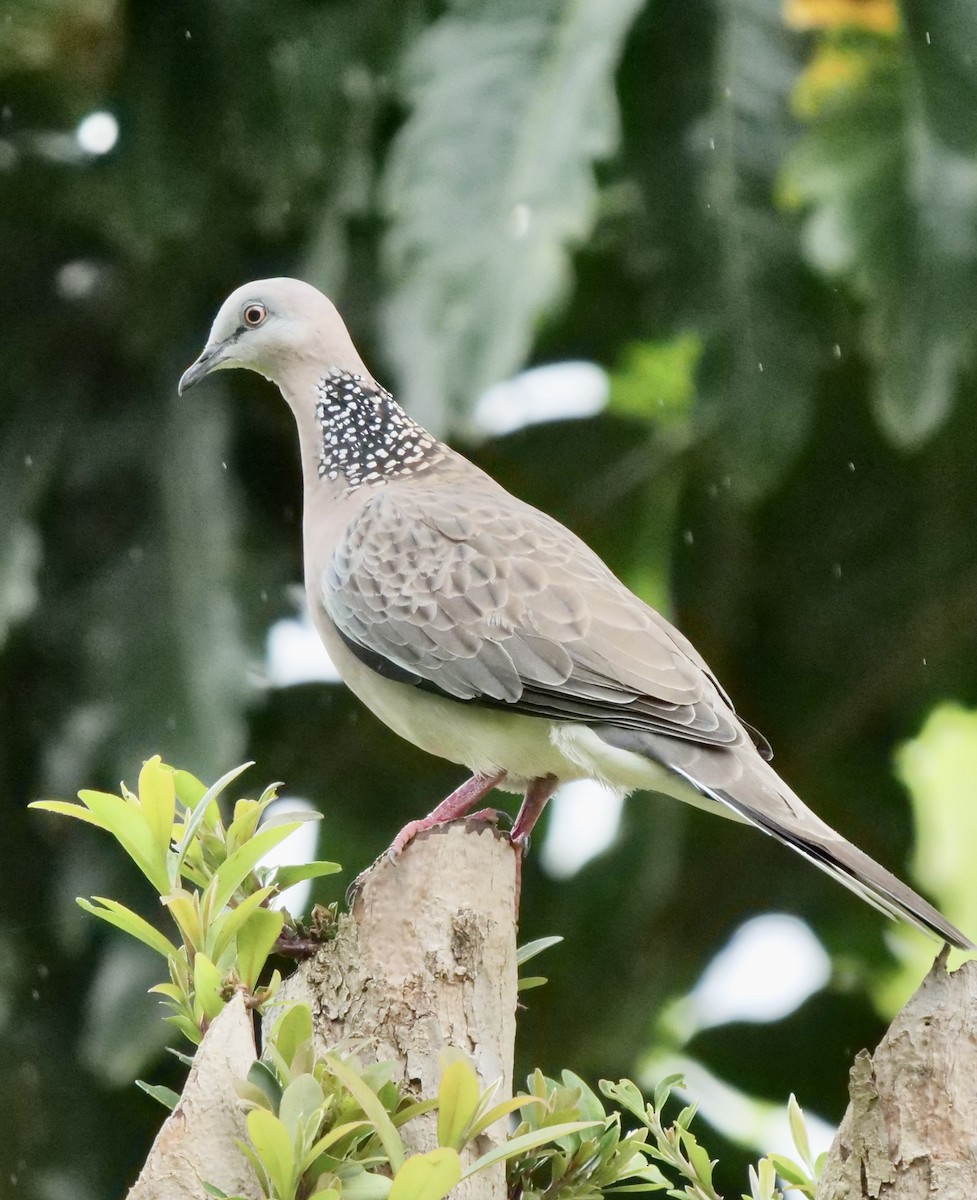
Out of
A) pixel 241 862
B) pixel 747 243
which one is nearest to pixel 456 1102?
pixel 241 862

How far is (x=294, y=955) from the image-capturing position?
2113mm

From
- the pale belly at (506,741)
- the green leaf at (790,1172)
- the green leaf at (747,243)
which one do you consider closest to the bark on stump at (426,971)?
the green leaf at (790,1172)

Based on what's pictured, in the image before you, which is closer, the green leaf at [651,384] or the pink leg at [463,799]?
the pink leg at [463,799]

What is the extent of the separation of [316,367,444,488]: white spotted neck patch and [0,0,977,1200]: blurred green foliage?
0.15 m

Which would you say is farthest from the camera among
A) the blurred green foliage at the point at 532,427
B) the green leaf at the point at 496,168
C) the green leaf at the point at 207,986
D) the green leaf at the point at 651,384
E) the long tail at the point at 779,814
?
the green leaf at the point at 651,384

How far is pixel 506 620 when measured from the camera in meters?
2.79

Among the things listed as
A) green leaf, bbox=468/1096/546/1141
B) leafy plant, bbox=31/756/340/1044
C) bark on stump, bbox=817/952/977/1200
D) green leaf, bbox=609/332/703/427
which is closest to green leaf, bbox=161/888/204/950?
leafy plant, bbox=31/756/340/1044

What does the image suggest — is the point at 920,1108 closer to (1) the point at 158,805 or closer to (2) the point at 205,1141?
(2) the point at 205,1141

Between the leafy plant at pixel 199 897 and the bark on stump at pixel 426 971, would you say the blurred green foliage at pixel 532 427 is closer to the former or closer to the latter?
the bark on stump at pixel 426 971

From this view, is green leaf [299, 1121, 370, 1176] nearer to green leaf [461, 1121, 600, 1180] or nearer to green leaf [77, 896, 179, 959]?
green leaf [461, 1121, 600, 1180]

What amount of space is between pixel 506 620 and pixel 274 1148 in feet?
4.24

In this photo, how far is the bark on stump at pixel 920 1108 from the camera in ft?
6.24

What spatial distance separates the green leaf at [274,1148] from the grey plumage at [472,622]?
2.60ft

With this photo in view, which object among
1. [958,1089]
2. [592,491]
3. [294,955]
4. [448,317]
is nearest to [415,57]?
[448,317]
